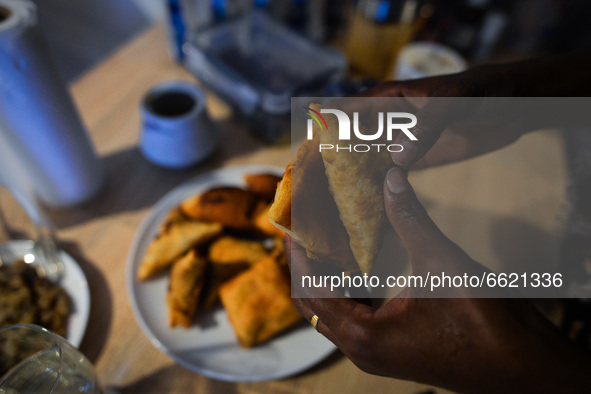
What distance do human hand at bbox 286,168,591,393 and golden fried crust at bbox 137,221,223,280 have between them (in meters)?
0.31

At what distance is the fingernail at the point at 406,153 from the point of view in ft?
0.98

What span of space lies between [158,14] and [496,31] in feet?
4.03

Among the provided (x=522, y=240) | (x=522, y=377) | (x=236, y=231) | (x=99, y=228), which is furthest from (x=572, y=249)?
(x=99, y=228)

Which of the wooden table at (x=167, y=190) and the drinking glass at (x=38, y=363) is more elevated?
the drinking glass at (x=38, y=363)

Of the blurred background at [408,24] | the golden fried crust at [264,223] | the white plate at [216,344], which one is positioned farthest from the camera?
the blurred background at [408,24]

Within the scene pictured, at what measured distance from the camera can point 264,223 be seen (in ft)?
1.89

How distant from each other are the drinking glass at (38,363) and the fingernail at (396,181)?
331 millimetres

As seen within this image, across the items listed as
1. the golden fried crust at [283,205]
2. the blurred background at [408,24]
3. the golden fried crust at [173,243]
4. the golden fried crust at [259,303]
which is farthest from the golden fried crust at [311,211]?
the blurred background at [408,24]

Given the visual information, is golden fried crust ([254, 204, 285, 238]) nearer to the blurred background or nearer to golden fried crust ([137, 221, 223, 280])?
golden fried crust ([137, 221, 223, 280])

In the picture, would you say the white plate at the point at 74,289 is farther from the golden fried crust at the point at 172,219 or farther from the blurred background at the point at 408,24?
the blurred background at the point at 408,24

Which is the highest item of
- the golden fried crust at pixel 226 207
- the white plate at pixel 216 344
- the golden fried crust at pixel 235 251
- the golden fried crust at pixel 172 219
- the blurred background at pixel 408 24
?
the blurred background at pixel 408 24

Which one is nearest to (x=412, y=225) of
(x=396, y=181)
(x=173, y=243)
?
(x=396, y=181)

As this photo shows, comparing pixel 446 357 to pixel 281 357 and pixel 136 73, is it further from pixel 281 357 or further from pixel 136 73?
pixel 136 73

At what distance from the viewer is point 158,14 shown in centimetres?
146
